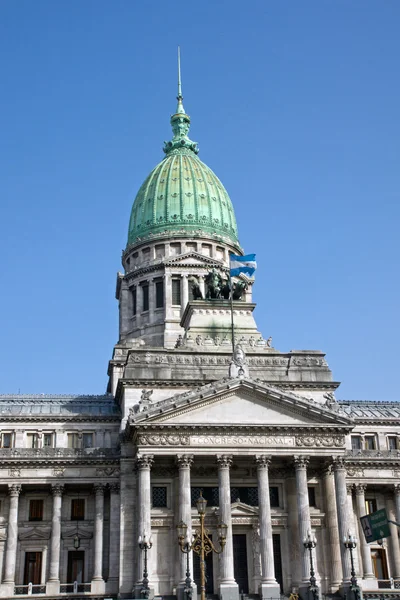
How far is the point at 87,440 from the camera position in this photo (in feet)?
237

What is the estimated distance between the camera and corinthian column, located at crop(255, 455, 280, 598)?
192 ft

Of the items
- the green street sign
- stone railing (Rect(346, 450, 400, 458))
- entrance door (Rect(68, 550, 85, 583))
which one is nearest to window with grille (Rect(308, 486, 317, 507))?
stone railing (Rect(346, 450, 400, 458))

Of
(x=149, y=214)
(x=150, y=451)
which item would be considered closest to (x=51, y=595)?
(x=150, y=451)

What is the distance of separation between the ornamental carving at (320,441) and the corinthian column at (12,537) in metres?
23.6

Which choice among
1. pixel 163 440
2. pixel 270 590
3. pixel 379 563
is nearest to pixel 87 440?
pixel 163 440

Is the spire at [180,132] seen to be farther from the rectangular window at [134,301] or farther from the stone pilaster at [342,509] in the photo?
the stone pilaster at [342,509]

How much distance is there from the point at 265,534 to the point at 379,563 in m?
15.1

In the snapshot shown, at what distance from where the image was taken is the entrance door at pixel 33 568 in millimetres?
64750

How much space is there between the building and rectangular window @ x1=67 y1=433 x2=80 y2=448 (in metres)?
0.09

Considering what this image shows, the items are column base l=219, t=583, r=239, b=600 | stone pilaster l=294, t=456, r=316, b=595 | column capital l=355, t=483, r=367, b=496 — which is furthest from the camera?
column capital l=355, t=483, r=367, b=496

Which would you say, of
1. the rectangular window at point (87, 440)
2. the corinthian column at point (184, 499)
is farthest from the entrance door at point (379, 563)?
the rectangular window at point (87, 440)

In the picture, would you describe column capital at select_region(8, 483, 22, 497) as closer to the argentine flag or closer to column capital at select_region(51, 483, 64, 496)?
column capital at select_region(51, 483, 64, 496)

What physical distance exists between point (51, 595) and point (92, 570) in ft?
15.1

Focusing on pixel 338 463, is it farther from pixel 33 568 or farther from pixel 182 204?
pixel 182 204
